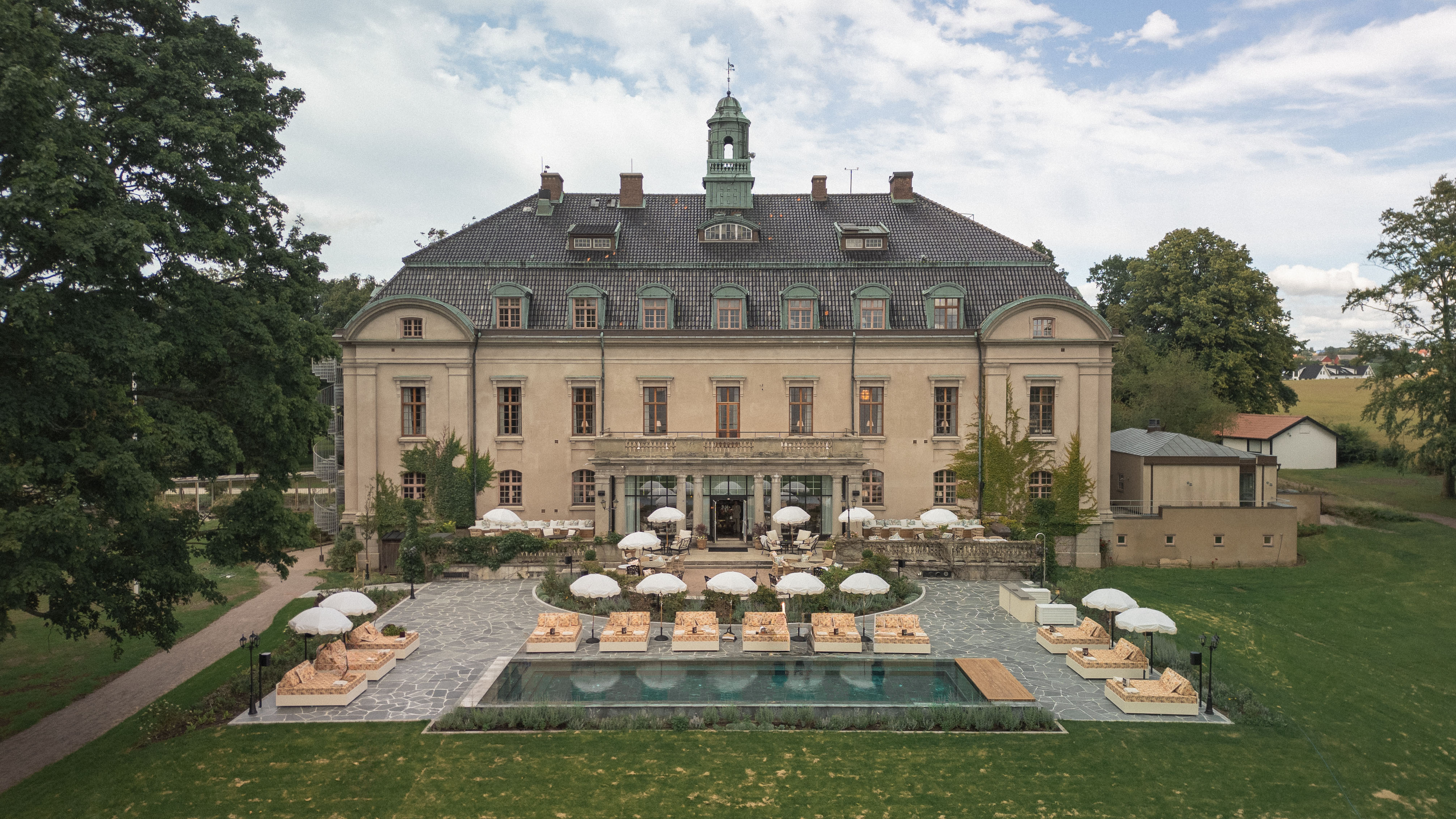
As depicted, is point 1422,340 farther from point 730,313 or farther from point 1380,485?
point 730,313

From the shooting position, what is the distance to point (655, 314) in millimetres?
35344

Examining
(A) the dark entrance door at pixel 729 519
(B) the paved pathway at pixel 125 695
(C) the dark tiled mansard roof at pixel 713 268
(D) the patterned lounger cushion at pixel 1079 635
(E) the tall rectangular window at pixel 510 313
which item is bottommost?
(B) the paved pathway at pixel 125 695

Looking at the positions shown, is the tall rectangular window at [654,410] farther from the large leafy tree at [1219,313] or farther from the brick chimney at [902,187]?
the large leafy tree at [1219,313]

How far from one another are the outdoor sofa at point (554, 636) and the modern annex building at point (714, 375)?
10201 mm

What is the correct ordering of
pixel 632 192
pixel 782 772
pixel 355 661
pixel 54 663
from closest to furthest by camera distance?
pixel 782 772, pixel 355 661, pixel 54 663, pixel 632 192

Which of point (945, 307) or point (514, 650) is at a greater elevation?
point (945, 307)

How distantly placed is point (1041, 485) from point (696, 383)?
50.4 ft

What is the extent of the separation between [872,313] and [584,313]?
12.4 m

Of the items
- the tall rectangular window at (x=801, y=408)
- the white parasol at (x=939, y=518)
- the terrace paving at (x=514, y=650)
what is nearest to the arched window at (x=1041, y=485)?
the white parasol at (x=939, y=518)

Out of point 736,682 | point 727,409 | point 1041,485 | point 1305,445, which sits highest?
point 727,409

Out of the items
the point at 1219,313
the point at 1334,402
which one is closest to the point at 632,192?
the point at 1219,313

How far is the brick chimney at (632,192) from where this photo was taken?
40.2 m

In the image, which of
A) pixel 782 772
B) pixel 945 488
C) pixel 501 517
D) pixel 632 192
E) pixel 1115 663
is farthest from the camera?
pixel 632 192

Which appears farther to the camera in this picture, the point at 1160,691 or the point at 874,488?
the point at 874,488
